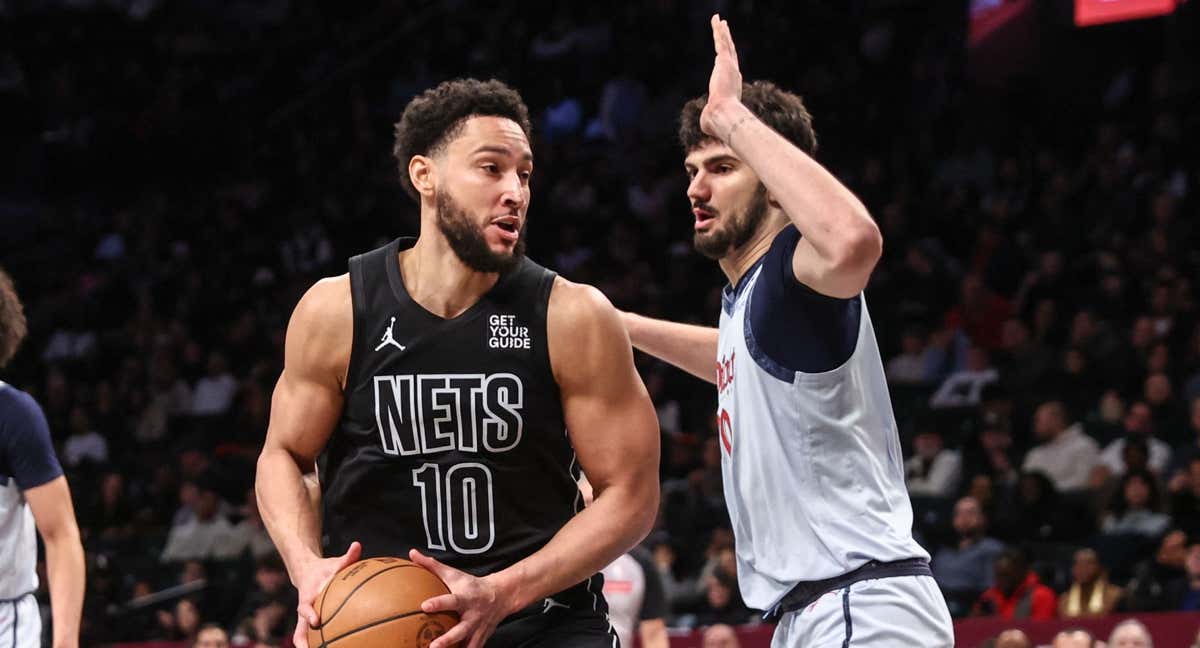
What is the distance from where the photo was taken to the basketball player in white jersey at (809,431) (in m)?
3.96

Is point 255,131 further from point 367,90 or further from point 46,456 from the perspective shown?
point 46,456

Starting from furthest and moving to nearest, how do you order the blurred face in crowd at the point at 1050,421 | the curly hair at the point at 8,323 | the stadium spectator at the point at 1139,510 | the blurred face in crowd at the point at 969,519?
the blurred face in crowd at the point at 1050,421 → the blurred face in crowd at the point at 969,519 → the stadium spectator at the point at 1139,510 → the curly hair at the point at 8,323

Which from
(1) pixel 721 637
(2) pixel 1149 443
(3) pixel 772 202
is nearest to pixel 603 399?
(3) pixel 772 202

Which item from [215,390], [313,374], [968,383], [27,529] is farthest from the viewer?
[215,390]

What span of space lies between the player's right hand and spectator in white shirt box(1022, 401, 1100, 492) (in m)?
8.28

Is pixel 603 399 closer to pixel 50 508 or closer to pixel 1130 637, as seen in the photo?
pixel 50 508

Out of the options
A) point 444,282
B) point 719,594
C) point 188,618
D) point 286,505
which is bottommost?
point 188,618

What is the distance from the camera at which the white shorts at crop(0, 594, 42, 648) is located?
561 centimetres

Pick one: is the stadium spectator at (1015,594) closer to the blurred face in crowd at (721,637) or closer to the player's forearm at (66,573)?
the blurred face in crowd at (721,637)

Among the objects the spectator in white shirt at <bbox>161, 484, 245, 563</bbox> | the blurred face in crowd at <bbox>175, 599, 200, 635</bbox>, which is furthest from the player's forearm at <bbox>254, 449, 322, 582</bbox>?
the spectator in white shirt at <bbox>161, 484, 245, 563</bbox>

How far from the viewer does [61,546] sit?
5.69 metres

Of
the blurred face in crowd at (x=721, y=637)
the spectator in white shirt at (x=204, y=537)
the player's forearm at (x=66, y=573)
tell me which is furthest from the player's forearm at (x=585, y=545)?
the spectator in white shirt at (x=204, y=537)

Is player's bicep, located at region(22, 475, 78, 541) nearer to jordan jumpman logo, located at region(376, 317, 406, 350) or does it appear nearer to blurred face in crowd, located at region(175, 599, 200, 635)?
jordan jumpman logo, located at region(376, 317, 406, 350)

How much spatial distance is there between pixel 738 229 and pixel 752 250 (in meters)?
0.07
